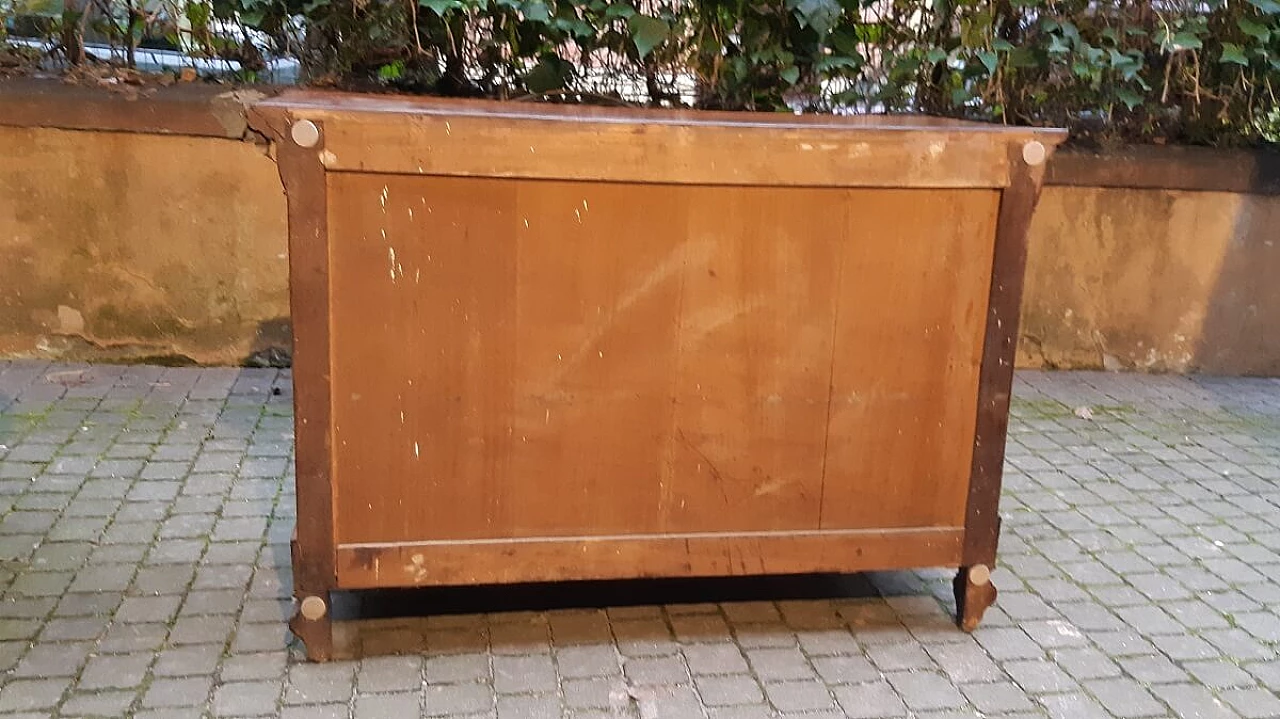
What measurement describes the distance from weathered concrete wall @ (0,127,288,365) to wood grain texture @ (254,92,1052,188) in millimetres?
2641

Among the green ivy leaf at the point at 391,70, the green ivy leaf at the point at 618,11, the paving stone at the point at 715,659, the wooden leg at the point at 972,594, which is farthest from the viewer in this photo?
the green ivy leaf at the point at 391,70

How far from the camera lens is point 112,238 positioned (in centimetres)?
516

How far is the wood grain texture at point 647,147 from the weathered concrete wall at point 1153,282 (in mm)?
3345

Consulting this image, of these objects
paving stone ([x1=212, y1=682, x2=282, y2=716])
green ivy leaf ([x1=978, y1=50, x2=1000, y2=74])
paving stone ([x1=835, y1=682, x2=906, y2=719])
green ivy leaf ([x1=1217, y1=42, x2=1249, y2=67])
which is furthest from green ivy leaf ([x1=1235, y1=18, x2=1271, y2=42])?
paving stone ([x1=212, y1=682, x2=282, y2=716])

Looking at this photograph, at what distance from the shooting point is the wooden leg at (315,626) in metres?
2.73

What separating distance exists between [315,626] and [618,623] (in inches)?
32.9

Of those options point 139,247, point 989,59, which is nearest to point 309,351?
point 139,247

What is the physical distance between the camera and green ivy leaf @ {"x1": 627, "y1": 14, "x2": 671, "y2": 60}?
4457 mm

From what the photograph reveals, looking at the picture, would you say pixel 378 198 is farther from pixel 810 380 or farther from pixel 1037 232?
pixel 1037 232

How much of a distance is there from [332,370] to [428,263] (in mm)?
347

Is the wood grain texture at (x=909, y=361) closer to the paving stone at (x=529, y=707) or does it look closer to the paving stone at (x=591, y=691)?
the paving stone at (x=591, y=691)

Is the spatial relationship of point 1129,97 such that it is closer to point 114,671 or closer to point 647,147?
point 647,147

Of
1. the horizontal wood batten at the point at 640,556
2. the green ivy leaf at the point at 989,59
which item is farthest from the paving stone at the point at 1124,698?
the green ivy leaf at the point at 989,59

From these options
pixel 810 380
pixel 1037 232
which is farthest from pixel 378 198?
pixel 1037 232
